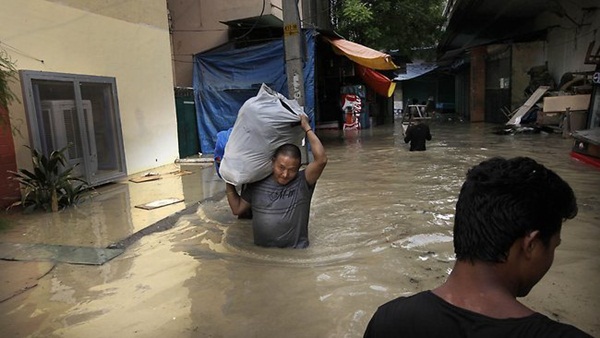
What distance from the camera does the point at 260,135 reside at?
379 cm

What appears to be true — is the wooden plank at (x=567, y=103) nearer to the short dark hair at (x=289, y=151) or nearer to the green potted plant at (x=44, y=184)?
the short dark hair at (x=289, y=151)

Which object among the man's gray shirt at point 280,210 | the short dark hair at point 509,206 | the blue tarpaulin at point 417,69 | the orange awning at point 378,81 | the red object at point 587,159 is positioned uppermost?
the blue tarpaulin at point 417,69

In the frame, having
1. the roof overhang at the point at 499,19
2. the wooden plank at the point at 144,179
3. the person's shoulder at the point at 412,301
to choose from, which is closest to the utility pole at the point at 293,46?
the wooden plank at the point at 144,179

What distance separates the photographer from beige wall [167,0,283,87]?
455 inches

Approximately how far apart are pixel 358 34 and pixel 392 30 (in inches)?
49.7

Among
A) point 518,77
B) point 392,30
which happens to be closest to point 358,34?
point 392,30

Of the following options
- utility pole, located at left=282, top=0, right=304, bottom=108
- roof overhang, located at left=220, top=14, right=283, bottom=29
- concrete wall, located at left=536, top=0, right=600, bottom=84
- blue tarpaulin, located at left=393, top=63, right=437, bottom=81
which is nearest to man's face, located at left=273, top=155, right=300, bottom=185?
utility pole, located at left=282, top=0, right=304, bottom=108

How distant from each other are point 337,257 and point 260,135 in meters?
1.24

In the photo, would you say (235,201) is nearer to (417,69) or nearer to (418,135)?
(418,135)

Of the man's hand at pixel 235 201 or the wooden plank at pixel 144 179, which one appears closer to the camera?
the man's hand at pixel 235 201

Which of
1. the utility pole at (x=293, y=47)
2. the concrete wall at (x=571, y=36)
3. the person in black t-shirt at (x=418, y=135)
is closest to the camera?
the utility pole at (x=293, y=47)

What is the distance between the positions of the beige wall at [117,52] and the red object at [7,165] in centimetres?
13

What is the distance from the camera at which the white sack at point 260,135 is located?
3.76 meters

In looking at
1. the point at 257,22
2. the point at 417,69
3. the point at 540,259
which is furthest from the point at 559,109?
the point at 417,69
